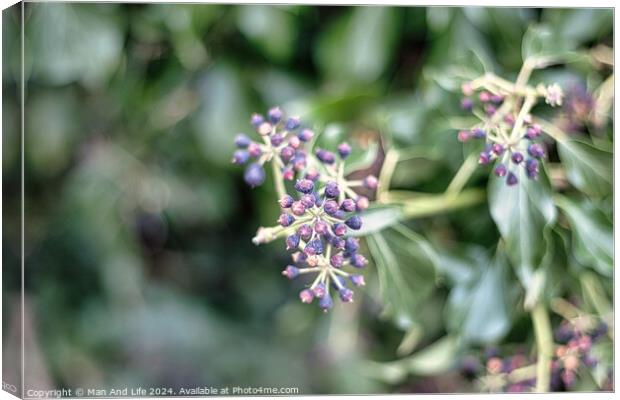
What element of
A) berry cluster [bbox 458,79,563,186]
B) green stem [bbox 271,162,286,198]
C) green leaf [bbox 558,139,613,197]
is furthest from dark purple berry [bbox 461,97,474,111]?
green stem [bbox 271,162,286,198]

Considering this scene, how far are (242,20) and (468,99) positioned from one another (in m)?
0.26

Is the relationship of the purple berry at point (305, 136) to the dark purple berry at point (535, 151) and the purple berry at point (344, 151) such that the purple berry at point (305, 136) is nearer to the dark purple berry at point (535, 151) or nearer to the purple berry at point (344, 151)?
the purple berry at point (344, 151)

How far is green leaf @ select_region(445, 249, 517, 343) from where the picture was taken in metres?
1.03

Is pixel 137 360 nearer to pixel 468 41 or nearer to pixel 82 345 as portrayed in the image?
pixel 82 345

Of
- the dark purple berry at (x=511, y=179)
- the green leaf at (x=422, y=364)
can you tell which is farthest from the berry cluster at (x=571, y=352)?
the dark purple berry at (x=511, y=179)

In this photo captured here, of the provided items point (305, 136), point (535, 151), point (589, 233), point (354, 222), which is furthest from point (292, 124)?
point (589, 233)

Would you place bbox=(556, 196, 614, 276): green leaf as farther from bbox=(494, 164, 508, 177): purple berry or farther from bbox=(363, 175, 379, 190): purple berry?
→ bbox=(363, 175, 379, 190): purple berry

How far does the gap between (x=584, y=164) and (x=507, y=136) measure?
0.41 ft

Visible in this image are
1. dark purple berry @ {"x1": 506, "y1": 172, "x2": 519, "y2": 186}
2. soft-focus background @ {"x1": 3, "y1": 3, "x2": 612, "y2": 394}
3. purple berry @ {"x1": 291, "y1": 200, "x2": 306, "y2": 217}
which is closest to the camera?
purple berry @ {"x1": 291, "y1": 200, "x2": 306, "y2": 217}

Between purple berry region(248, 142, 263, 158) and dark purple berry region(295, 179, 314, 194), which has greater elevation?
purple berry region(248, 142, 263, 158)

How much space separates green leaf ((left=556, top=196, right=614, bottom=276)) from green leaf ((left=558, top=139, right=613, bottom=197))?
21mm

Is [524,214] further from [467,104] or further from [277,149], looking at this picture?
[277,149]

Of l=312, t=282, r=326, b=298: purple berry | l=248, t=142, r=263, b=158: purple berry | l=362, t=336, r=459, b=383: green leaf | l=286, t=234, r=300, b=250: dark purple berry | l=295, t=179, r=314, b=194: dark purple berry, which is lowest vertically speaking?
l=362, t=336, r=459, b=383: green leaf

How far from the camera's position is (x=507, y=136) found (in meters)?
0.91
